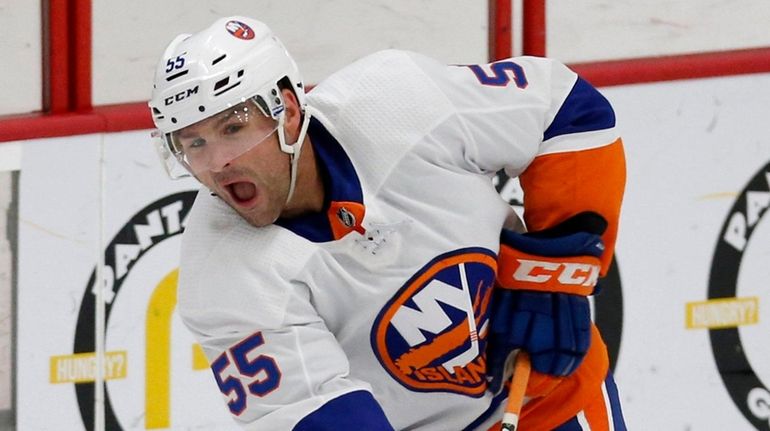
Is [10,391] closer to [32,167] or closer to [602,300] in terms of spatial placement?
[32,167]

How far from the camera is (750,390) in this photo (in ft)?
11.1

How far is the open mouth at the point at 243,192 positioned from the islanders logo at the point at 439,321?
246mm

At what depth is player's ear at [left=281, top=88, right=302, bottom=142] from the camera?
2275 millimetres

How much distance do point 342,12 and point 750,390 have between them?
1.06 m

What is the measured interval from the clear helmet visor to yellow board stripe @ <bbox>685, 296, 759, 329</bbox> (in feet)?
4.53

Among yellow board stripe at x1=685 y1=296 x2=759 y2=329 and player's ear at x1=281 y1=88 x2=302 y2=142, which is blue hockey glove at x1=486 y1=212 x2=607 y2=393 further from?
yellow board stripe at x1=685 y1=296 x2=759 y2=329

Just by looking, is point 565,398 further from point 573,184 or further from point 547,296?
point 573,184

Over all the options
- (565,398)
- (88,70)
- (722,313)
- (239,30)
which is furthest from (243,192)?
(722,313)

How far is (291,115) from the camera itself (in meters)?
2.28

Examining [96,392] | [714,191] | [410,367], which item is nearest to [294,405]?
[410,367]

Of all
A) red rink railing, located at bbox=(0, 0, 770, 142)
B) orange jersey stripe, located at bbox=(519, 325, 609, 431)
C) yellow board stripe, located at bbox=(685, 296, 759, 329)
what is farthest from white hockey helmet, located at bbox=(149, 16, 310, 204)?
yellow board stripe, located at bbox=(685, 296, 759, 329)

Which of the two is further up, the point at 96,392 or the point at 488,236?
the point at 488,236

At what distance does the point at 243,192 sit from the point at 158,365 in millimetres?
1146

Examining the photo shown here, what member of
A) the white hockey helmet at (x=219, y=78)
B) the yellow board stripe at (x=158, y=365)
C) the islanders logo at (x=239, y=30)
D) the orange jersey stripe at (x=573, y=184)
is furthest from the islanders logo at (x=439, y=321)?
the yellow board stripe at (x=158, y=365)
